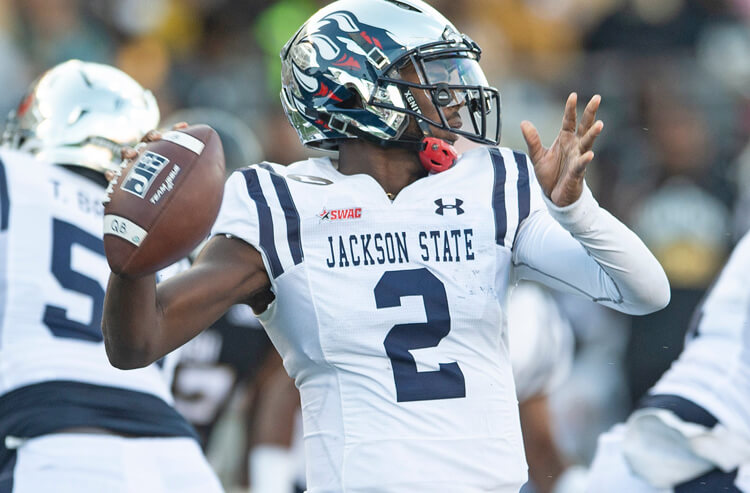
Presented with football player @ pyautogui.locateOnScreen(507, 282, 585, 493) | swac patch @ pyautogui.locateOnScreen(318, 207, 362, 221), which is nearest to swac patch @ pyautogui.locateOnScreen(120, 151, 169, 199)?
swac patch @ pyautogui.locateOnScreen(318, 207, 362, 221)

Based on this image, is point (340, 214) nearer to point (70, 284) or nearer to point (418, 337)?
point (418, 337)

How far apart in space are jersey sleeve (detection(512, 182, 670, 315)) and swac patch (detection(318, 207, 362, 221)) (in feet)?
1.39

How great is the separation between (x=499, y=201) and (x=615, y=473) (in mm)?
1269

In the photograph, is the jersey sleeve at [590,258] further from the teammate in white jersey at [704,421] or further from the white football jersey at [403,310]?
the teammate in white jersey at [704,421]

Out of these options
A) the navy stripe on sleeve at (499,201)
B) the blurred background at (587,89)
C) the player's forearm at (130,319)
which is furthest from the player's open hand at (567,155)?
the blurred background at (587,89)

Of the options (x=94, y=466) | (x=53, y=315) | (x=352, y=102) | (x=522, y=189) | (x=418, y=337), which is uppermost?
(x=352, y=102)

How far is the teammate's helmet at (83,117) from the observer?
450 centimetres

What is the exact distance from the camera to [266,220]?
123 inches

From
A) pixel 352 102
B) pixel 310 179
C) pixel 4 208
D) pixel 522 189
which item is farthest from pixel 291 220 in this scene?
pixel 4 208

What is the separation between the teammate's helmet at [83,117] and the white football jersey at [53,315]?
0.23 m

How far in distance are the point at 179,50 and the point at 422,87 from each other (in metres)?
7.59

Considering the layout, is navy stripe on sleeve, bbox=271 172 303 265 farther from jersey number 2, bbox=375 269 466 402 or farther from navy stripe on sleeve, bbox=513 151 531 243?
navy stripe on sleeve, bbox=513 151 531 243

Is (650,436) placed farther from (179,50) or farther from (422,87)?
(179,50)

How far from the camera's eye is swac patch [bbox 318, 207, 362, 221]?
3123mm
